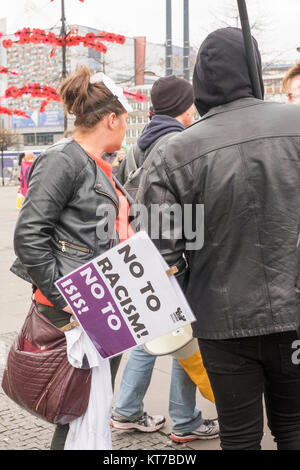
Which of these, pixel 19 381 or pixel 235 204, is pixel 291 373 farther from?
pixel 19 381

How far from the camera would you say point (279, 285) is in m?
1.97

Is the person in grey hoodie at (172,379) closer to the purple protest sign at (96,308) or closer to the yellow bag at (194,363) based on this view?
the yellow bag at (194,363)

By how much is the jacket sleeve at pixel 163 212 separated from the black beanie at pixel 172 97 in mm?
1355

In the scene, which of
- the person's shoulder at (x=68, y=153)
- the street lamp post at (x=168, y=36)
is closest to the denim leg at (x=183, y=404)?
the person's shoulder at (x=68, y=153)

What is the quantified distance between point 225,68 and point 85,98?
2.38ft

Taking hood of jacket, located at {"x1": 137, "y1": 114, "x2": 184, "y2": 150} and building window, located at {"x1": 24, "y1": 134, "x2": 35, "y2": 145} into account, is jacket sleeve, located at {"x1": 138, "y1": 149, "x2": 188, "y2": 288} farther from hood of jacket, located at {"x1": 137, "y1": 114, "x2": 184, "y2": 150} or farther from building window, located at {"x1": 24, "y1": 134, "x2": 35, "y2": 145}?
building window, located at {"x1": 24, "y1": 134, "x2": 35, "y2": 145}

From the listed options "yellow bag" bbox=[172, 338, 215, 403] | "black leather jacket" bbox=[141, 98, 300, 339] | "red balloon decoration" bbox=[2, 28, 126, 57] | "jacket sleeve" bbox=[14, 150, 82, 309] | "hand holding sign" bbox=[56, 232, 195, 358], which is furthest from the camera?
"red balloon decoration" bbox=[2, 28, 126, 57]

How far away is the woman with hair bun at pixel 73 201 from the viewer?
2.33 metres

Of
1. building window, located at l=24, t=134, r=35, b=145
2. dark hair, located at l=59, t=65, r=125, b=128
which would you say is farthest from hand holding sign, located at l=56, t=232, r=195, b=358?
building window, located at l=24, t=134, r=35, b=145

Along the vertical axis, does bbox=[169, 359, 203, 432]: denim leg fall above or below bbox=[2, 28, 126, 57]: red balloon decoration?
below

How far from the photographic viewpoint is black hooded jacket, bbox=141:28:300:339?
195 cm

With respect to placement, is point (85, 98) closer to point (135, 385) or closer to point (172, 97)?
point (172, 97)

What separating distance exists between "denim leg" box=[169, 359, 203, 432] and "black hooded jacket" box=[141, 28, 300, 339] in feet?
4.26
